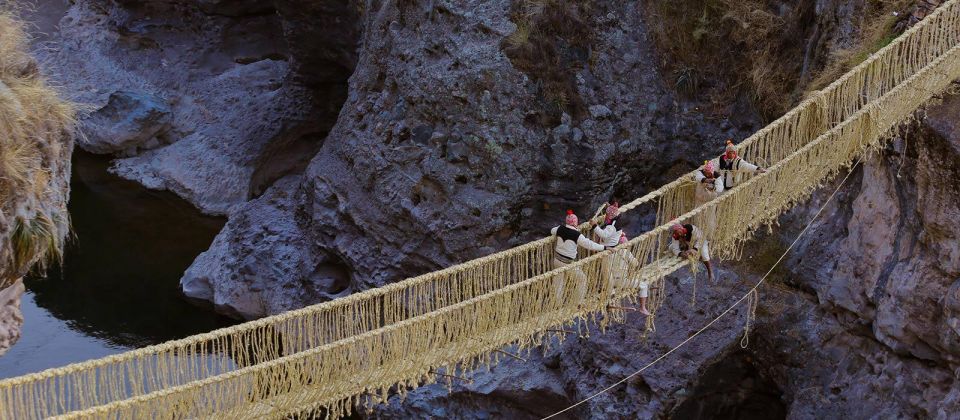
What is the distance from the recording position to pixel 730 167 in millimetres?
9609

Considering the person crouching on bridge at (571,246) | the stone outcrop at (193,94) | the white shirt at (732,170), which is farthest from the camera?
the stone outcrop at (193,94)

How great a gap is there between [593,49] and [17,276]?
6586 mm

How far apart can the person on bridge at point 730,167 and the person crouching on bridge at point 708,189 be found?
0.02m

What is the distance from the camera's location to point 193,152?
60.8 feet

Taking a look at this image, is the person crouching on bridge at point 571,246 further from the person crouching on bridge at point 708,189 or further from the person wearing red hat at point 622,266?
the person crouching on bridge at point 708,189

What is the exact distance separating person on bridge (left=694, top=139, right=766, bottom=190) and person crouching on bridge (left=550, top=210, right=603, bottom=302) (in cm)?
125

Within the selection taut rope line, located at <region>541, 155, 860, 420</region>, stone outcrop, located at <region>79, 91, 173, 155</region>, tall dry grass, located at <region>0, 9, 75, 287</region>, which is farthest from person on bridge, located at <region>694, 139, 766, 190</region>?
stone outcrop, located at <region>79, 91, 173, 155</region>

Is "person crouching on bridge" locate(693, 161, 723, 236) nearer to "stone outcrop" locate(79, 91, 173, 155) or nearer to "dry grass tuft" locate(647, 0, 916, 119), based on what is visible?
"dry grass tuft" locate(647, 0, 916, 119)

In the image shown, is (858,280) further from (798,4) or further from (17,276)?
(17,276)

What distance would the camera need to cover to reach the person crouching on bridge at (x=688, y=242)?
936cm

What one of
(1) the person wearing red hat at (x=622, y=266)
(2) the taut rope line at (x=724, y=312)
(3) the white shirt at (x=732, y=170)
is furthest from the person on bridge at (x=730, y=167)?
(2) the taut rope line at (x=724, y=312)

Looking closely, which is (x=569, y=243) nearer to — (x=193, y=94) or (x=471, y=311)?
(x=471, y=311)

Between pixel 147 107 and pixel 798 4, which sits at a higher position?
pixel 798 4

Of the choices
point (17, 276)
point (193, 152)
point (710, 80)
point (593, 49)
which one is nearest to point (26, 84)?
point (17, 276)
